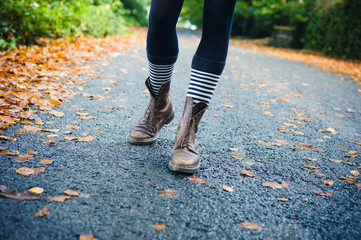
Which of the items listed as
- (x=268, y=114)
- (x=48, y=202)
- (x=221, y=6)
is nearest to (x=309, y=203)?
(x=221, y=6)

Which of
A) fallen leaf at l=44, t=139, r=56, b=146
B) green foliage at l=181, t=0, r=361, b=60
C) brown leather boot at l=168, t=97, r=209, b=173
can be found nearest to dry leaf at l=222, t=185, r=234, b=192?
brown leather boot at l=168, t=97, r=209, b=173

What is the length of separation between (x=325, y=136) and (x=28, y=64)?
3450 millimetres

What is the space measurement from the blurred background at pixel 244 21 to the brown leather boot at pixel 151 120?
342cm

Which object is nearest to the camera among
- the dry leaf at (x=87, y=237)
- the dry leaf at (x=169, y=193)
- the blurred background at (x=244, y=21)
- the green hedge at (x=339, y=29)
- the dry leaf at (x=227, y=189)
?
the dry leaf at (x=87, y=237)

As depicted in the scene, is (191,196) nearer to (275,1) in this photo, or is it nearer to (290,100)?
(290,100)

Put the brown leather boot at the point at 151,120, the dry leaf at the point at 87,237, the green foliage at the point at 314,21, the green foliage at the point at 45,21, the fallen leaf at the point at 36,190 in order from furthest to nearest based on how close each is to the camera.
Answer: the green foliage at the point at 314,21 → the green foliage at the point at 45,21 → the brown leather boot at the point at 151,120 → the fallen leaf at the point at 36,190 → the dry leaf at the point at 87,237

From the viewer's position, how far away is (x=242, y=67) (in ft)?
20.9

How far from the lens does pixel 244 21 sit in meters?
16.7

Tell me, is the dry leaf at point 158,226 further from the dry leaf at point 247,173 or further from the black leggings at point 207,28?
the black leggings at point 207,28

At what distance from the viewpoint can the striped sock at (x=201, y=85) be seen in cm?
167

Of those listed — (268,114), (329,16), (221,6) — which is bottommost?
(268,114)

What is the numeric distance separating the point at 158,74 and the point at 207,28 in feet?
1.45

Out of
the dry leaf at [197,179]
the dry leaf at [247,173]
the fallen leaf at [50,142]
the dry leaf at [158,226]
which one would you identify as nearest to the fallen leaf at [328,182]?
the dry leaf at [247,173]

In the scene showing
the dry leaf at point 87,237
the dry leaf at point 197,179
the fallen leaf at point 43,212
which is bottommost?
the dry leaf at point 197,179
